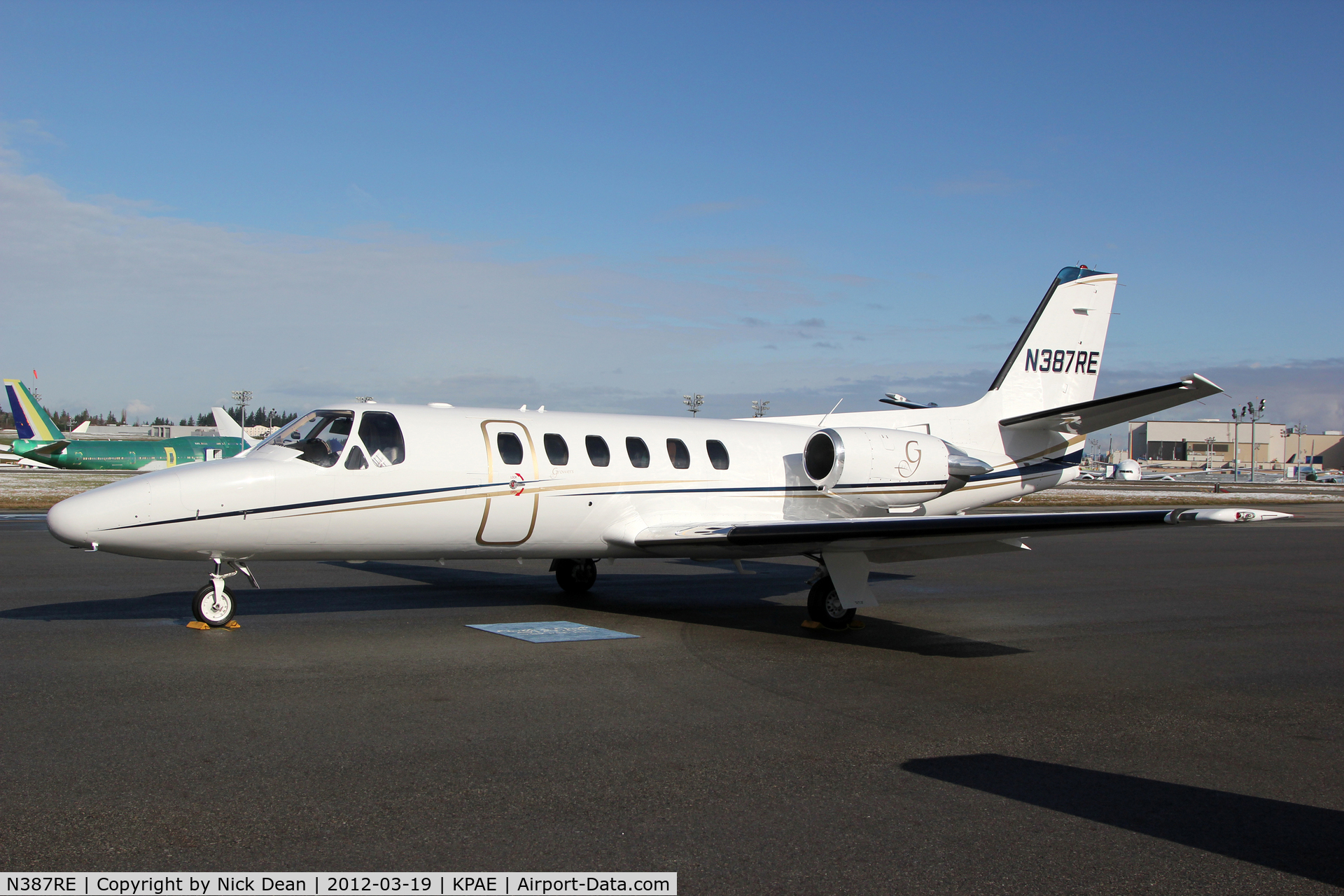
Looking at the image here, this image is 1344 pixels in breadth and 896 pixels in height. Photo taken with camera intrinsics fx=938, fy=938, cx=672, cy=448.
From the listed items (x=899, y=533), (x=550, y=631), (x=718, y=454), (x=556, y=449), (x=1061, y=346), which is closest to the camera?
(x=899, y=533)

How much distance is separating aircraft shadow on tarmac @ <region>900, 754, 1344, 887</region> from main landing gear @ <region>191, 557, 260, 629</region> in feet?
24.1

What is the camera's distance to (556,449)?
1136 centimetres

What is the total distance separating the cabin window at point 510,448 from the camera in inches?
432

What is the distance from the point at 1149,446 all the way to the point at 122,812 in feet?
661

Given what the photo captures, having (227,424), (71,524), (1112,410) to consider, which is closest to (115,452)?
(227,424)

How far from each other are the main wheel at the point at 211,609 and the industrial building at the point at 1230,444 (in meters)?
182

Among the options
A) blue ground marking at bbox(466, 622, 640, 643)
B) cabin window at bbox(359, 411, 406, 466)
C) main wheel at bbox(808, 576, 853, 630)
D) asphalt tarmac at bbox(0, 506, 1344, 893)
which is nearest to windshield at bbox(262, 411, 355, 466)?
cabin window at bbox(359, 411, 406, 466)

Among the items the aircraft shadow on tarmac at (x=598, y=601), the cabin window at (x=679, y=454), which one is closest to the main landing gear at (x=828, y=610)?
the aircraft shadow on tarmac at (x=598, y=601)

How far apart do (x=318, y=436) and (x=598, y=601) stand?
4.55 metres

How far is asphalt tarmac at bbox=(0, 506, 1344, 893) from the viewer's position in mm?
4266

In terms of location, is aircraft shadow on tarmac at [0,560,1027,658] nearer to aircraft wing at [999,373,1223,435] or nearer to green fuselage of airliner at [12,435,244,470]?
aircraft wing at [999,373,1223,435]

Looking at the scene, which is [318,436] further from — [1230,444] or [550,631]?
[1230,444]

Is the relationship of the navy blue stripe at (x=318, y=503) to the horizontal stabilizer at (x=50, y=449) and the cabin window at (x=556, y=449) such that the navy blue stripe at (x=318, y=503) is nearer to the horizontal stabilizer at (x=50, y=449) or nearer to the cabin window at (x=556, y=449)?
the cabin window at (x=556, y=449)

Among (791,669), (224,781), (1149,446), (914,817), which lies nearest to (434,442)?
(791,669)
